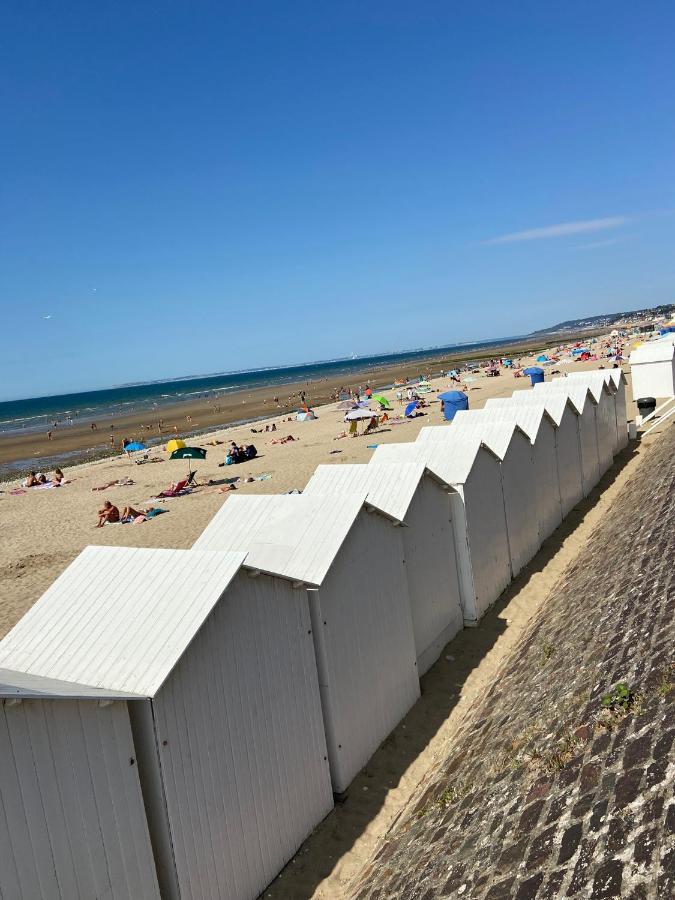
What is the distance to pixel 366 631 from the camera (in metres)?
7.84

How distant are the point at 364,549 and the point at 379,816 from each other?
2777 millimetres

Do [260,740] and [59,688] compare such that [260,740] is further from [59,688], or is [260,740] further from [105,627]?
[59,688]

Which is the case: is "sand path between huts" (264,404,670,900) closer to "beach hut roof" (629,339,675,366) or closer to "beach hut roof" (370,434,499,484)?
"beach hut roof" (370,434,499,484)

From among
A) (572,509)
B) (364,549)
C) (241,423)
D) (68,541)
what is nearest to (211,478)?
(68,541)

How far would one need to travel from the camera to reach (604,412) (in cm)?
2019

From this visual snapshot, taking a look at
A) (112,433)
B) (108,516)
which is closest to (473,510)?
(108,516)

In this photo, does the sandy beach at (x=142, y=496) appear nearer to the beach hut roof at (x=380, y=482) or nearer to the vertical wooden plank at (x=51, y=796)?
the beach hut roof at (x=380, y=482)

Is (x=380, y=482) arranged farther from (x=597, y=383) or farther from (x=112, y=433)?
(x=112, y=433)

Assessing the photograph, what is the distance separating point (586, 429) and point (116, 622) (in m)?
15.2

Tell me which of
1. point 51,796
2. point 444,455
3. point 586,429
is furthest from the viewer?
point 586,429

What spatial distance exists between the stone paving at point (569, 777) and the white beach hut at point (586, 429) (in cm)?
925

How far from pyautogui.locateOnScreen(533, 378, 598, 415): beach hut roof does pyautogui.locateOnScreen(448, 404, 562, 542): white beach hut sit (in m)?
2.55

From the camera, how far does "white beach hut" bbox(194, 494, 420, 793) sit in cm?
716

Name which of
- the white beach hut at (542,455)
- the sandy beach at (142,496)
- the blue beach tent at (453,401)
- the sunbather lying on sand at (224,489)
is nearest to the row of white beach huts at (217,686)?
the white beach hut at (542,455)
